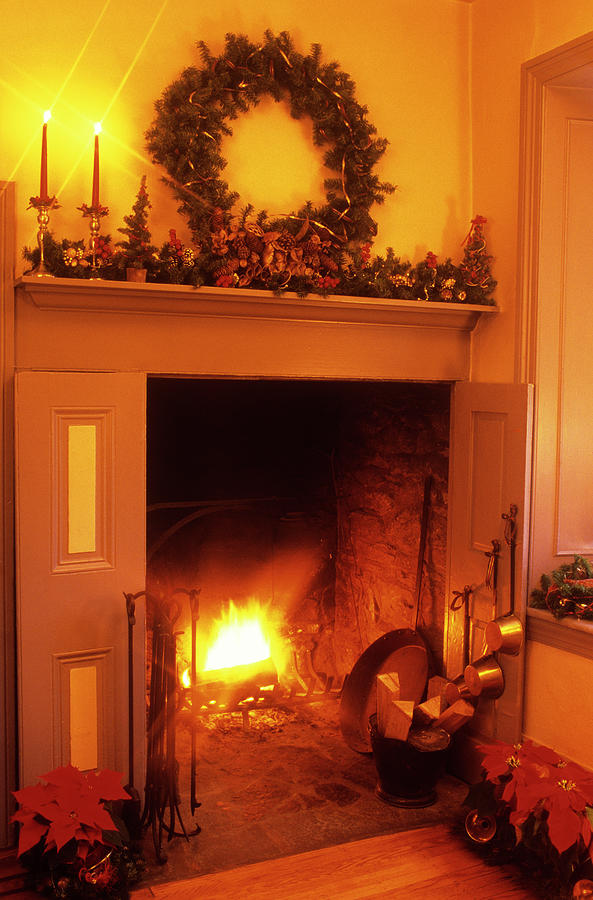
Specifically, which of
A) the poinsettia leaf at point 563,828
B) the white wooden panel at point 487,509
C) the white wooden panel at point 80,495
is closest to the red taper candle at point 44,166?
the white wooden panel at point 80,495

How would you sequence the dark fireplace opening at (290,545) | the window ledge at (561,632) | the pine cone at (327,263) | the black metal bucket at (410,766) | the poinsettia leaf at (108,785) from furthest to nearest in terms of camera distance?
the dark fireplace opening at (290,545) → the black metal bucket at (410,766) → the pine cone at (327,263) → the window ledge at (561,632) → the poinsettia leaf at (108,785)

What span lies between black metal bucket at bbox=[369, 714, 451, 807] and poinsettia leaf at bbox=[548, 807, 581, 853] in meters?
0.71

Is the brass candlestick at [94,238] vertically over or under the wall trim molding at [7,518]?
over

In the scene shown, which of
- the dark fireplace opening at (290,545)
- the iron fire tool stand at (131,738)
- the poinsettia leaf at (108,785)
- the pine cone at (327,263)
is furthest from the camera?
the dark fireplace opening at (290,545)

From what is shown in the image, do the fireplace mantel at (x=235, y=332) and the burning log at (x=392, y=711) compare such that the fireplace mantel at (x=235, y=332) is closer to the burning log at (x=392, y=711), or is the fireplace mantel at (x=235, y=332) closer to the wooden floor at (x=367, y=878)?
the burning log at (x=392, y=711)

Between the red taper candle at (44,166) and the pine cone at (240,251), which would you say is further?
the pine cone at (240,251)

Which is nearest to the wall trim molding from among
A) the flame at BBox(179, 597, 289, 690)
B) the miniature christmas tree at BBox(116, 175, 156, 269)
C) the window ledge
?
the miniature christmas tree at BBox(116, 175, 156, 269)

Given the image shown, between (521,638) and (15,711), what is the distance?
1.80m

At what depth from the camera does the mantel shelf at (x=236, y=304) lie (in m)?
2.79

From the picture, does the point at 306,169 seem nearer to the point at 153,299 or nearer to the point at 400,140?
the point at 400,140

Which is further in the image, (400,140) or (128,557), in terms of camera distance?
(400,140)

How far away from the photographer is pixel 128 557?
117 inches

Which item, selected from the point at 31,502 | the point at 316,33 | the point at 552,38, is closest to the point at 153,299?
the point at 31,502

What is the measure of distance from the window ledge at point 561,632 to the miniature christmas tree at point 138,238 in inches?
74.3
